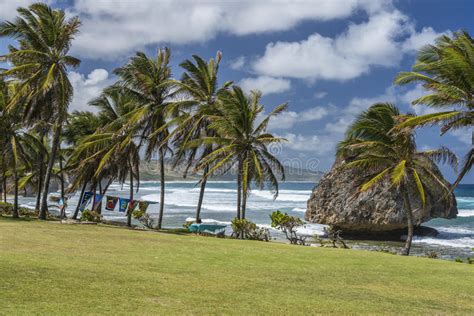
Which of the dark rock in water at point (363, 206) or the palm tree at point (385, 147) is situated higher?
the palm tree at point (385, 147)

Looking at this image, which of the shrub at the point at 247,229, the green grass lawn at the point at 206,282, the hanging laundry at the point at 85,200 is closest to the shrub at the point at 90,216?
the hanging laundry at the point at 85,200

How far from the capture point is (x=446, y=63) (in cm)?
1466

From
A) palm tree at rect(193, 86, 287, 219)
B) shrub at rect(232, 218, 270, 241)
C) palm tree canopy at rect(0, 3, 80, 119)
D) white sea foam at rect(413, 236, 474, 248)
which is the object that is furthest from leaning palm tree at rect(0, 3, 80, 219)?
white sea foam at rect(413, 236, 474, 248)

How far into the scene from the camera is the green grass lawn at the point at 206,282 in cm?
643

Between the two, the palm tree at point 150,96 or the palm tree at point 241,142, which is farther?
the palm tree at point 150,96

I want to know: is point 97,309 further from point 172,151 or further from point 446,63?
point 172,151

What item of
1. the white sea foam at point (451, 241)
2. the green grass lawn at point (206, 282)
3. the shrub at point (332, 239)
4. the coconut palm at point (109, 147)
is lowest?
the white sea foam at point (451, 241)

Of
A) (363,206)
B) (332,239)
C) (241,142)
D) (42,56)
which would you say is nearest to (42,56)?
(42,56)

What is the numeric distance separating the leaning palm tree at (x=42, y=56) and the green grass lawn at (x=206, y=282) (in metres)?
10.3

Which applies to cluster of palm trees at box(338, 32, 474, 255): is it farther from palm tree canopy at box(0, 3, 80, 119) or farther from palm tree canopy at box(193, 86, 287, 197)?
palm tree canopy at box(0, 3, 80, 119)

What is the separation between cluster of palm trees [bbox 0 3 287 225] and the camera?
20.9 meters

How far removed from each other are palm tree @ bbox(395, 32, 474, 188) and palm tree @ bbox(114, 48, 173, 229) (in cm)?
1220

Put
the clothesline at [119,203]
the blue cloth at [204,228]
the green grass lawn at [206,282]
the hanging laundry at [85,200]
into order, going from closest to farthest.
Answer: the green grass lawn at [206,282] → the blue cloth at [204,228] → the clothesline at [119,203] → the hanging laundry at [85,200]

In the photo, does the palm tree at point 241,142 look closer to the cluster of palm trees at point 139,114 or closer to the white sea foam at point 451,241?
the cluster of palm trees at point 139,114
